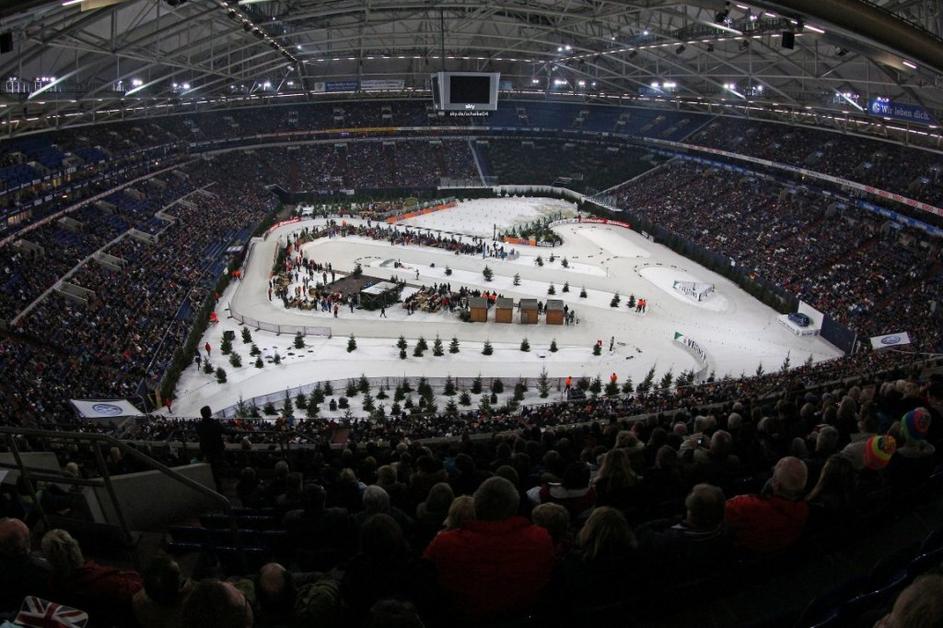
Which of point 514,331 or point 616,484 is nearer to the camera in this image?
point 616,484

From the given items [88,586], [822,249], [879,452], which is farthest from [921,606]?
[822,249]

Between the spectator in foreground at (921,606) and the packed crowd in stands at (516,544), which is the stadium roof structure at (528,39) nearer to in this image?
the packed crowd in stands at (516,544)

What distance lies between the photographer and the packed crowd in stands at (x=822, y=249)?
2717 cm

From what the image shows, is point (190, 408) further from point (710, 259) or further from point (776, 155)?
point (776, 155)

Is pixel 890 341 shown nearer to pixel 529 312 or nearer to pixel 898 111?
pixel 529 312

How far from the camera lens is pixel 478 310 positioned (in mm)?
28797

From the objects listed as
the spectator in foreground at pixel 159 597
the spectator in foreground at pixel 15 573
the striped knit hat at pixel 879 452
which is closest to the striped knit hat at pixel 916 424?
the striped knit hat at pixel 879 452

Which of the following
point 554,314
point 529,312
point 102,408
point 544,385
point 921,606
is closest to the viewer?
point 921,606

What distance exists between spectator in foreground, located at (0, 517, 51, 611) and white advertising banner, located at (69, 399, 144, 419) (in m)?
14.1

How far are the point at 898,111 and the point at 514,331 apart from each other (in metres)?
23.8

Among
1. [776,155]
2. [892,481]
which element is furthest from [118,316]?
[776,155]

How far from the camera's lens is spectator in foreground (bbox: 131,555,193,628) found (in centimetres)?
335

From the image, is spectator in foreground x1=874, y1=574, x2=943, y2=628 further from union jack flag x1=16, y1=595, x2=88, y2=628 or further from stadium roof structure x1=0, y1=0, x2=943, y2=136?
stadium roof structure x1=0, y1=0, x2=943, y2=136

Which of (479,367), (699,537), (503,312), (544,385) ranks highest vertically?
(699,537)
